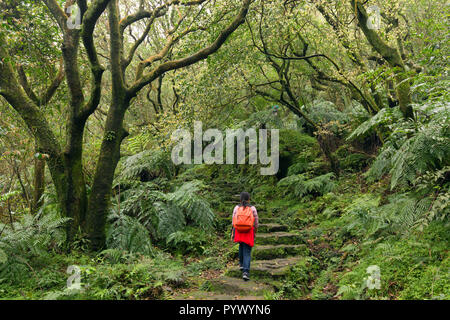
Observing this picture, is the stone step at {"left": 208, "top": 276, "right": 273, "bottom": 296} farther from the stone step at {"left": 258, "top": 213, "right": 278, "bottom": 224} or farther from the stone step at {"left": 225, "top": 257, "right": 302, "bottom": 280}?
the stone step at {"left": 258, "top": 213, "right": 278, "bottom": 224}

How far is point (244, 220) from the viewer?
4.93 meters

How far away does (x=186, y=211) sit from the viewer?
751cm

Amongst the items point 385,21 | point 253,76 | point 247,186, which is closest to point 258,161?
point 247,186

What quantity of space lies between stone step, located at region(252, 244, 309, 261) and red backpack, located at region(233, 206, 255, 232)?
1307 mm

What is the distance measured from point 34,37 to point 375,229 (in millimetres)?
8634

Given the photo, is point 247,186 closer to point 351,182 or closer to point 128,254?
point 351,182

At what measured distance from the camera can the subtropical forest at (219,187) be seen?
14.6ft

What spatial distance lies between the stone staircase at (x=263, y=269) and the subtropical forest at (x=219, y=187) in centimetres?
3

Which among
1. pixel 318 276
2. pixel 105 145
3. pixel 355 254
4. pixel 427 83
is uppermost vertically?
pixel 427 83

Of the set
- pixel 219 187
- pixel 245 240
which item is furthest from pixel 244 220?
pixel 219 187

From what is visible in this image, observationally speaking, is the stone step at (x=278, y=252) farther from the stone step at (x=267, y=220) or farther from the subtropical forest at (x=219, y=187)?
the stone step at (x=267, y=220)

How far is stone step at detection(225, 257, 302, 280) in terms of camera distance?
497cm

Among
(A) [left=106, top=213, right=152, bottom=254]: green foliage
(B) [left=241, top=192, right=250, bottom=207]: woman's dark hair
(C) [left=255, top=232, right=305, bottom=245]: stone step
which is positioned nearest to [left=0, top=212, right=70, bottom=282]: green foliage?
(A) [left=106, top=213, right=152, bottom=254]: green foliage

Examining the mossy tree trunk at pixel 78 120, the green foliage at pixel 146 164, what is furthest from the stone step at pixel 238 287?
the green foliage at pixel 146 164
